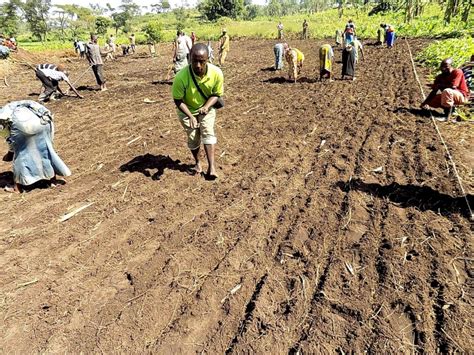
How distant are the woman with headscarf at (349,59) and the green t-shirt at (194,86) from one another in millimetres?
7387

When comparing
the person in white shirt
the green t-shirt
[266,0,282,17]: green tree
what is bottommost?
[266,0,282,17]: green tree

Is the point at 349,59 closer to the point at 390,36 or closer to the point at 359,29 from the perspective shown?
the point at 390,36

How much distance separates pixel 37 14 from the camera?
44.1 meters

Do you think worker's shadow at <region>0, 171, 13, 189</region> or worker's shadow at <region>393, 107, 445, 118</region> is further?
worker's shadow at <region>393, 107, 445, 118</region>

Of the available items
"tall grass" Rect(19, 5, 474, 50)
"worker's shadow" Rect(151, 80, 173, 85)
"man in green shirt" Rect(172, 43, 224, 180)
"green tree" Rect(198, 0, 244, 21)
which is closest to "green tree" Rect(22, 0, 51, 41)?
"tall grass" Rect(19, 5, 474, 50)

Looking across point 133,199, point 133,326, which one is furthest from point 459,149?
point 133,326

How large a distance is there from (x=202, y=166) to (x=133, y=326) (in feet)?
9.85

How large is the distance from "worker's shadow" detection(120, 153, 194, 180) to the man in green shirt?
618 mm

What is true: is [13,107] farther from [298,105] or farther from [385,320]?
[298,105]

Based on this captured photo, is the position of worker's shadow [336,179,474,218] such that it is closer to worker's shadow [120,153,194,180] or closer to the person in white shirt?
worker's shadow [120,153,194,180]

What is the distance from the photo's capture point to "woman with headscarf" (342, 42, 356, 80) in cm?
1034

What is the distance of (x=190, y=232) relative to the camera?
12.2 feet

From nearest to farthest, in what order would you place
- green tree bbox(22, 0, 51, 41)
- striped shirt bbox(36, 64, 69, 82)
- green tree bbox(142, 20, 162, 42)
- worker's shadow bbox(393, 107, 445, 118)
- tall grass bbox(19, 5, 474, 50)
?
worker's shadow bbox(393, 107, 445, 118) < striped shirt bbox(36, 64, 69, 82) < tall grass bbox(19, 5, 474, 50) < green tree bbox(142, 20, 162, 42) < green tree bbox(22, 0, 51, 41)

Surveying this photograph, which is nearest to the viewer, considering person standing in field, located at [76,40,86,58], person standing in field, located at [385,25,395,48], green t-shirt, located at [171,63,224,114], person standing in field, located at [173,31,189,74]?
green t-shirt, located at [171,63,224,114]
